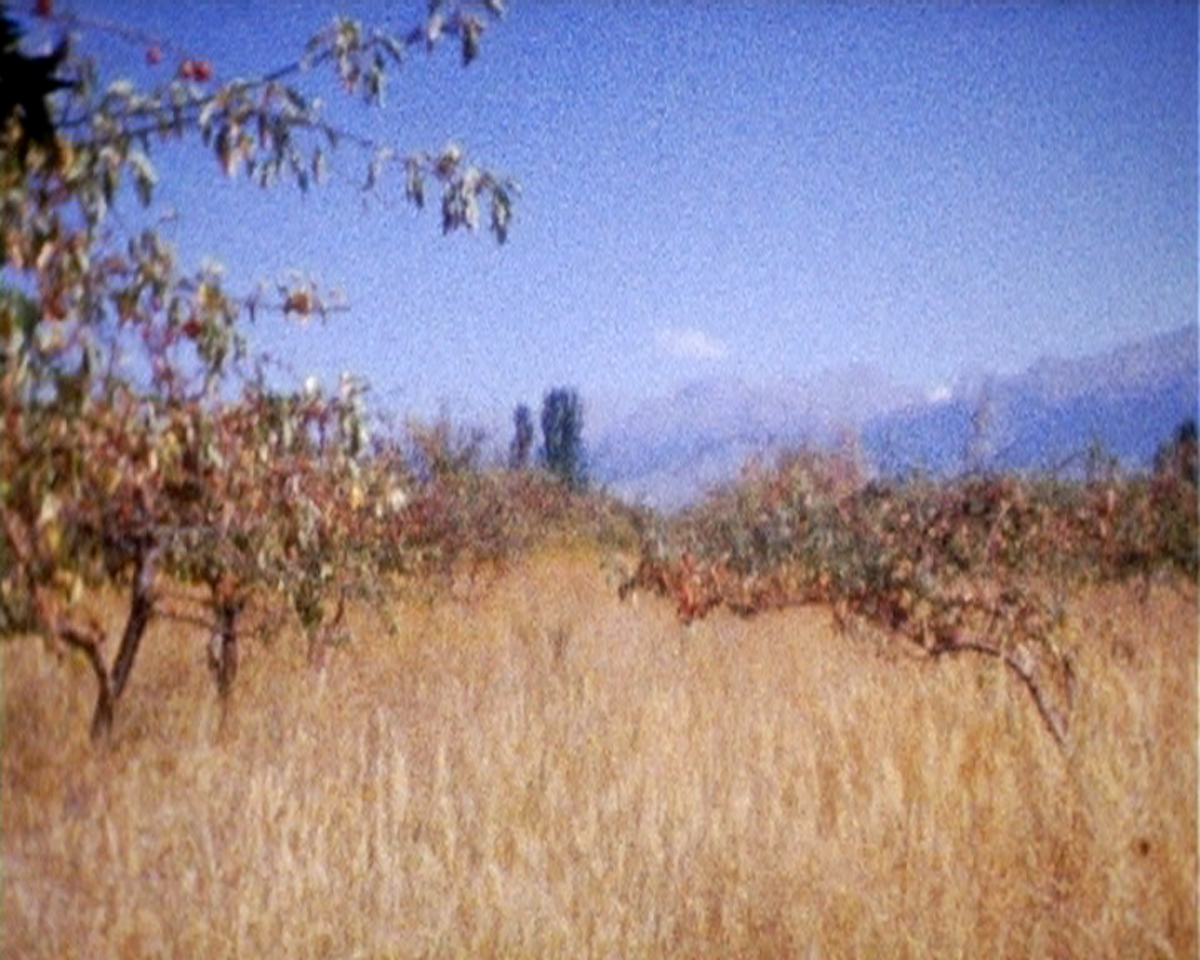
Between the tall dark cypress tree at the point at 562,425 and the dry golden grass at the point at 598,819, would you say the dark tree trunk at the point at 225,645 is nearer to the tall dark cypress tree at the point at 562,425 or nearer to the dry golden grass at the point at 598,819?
the dry golden grass at the point at 598,819

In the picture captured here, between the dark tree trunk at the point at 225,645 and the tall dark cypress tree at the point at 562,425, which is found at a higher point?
the tall dark cypress tree at the point at 562,425

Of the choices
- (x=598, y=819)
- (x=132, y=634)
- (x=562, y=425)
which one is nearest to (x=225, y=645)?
(x=132, y=634)

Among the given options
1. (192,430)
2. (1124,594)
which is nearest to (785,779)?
(192,430)

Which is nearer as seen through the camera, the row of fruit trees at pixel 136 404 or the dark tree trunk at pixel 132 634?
the row of fruit trees at pixel 136 404

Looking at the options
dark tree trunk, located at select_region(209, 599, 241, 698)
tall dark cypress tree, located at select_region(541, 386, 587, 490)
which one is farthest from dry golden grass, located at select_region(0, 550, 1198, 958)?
tall dark cypress tree, located at select_region(541, 386, 587, 490)

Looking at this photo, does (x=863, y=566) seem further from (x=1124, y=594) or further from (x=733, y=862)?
(x=1124, y=594)

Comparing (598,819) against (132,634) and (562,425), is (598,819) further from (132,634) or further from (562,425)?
(562,425)

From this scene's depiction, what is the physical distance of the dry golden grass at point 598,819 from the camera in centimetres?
268

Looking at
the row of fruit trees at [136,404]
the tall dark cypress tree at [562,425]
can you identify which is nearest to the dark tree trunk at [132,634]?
the row of fruit trees at [136,404]

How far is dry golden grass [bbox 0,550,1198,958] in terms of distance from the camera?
8.78ft

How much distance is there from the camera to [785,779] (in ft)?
12.6

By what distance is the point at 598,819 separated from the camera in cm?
355

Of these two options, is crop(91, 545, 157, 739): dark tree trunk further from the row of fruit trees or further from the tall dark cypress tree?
the tall dark cypress tree

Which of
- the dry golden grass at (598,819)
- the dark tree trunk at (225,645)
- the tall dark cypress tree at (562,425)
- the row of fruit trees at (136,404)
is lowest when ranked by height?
the dry golden grass at (598,819)
